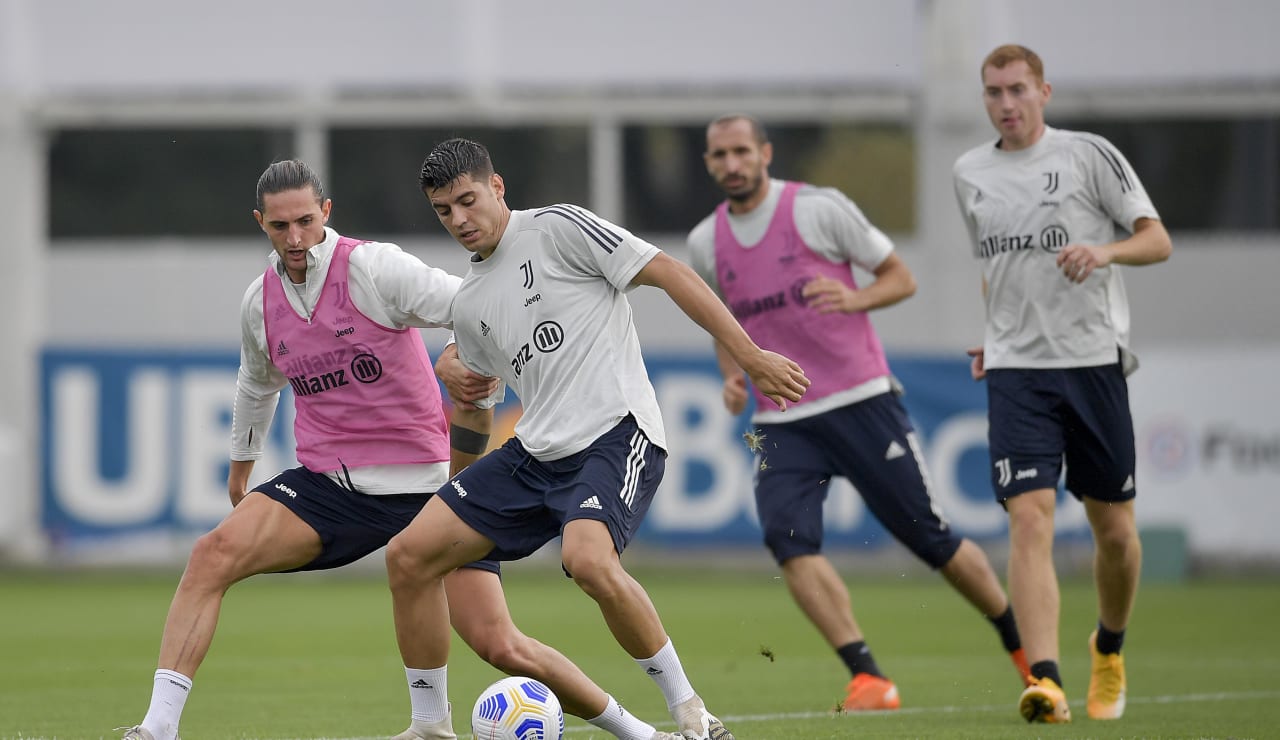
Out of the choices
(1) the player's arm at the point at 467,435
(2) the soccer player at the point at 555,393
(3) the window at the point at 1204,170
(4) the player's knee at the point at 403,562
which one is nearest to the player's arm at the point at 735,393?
(1) the player's arm at the point at 467,435

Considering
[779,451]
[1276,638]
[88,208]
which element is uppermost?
[88,208]

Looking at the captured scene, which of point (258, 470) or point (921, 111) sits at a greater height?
point (921, 111)

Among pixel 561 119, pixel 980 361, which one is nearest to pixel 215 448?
pixel 561 119

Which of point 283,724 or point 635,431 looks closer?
point 635,431

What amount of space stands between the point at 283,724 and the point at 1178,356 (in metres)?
11.6

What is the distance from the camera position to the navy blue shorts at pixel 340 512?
676 centimetres

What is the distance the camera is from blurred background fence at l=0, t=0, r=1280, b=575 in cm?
2103

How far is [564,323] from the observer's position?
6.34 metres

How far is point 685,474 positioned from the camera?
17.0 meters

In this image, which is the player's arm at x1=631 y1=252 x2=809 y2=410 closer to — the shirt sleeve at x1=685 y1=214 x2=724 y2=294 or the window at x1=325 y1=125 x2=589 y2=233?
the shirt sleeve at x1=685 y1=214 x2=724 y2=294

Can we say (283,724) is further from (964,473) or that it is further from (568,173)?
(568,173)

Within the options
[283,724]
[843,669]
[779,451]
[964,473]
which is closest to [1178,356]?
[964,473]

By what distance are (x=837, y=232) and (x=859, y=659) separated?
6.94 feet

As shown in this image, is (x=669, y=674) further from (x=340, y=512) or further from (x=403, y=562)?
(x=340, y=512)
